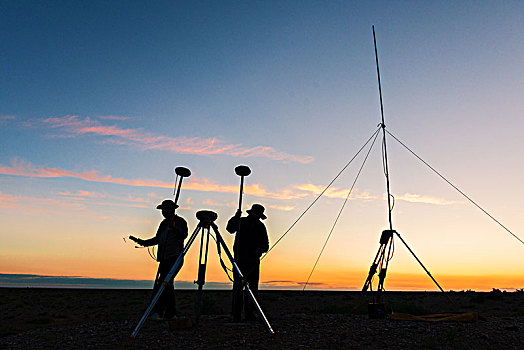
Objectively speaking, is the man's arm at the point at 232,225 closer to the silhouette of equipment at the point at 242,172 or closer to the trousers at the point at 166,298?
the silhouette of equipment at the point at 242,172

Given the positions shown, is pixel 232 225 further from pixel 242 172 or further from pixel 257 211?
pixel 242 172

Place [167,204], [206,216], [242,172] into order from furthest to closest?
[167,204] → [242,172] → [206,216]

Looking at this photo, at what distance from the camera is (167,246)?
1015cm

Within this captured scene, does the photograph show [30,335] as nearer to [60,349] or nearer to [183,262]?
[60,349]

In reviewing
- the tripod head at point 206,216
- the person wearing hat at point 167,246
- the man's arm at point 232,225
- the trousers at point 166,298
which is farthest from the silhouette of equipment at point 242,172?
the trousers at point 166,298

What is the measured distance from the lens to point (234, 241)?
10102 millimetres

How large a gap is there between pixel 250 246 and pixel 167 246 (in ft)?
6.19

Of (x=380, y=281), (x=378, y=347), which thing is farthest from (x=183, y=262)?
(x=380, y=281)

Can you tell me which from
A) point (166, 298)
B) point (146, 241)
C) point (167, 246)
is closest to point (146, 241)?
point (146, 241)

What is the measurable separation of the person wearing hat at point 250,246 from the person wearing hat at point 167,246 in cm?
120

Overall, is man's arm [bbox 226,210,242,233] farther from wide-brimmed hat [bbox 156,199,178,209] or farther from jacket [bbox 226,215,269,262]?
wide-brimmed hat [bbox 156,199,178,209]

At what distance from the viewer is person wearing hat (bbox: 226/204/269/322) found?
998cm

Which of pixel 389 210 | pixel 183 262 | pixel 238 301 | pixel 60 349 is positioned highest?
pixel 389 210

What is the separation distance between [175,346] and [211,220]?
2279 mm
